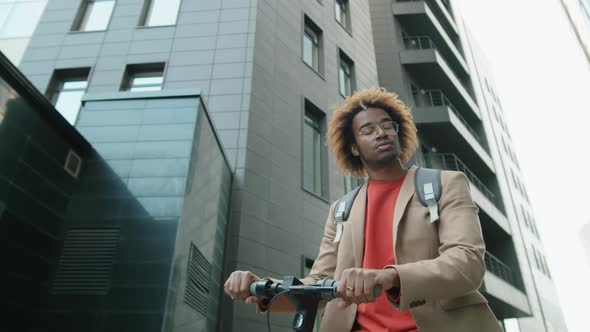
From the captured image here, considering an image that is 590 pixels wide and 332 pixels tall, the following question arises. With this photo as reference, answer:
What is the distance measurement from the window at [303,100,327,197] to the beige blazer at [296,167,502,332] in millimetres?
8658

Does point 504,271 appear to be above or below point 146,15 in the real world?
below

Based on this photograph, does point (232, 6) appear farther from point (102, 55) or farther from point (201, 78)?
point (102, 55)

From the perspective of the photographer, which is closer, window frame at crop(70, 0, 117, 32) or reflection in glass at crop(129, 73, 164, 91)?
reflection in glass at crop(129, 73, 164, 91)

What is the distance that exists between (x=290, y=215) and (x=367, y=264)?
7885 mm

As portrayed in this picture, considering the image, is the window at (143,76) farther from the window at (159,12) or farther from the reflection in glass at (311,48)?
the reflection in glass at (311,48)

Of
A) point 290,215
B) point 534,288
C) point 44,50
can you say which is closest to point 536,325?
point 534,288

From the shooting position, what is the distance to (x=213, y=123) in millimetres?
8672


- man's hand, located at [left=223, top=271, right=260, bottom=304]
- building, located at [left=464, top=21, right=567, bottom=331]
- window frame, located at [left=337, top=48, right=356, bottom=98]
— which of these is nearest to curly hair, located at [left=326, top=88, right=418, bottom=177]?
man's hand, located at [left=223, top=271, right=260, bottom=304]

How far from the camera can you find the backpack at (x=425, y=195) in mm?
2064

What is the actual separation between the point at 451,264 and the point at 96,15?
14.1m

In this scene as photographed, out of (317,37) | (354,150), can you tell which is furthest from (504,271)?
(354,150)

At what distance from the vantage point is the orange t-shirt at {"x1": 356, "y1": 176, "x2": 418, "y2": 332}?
6.34 ft

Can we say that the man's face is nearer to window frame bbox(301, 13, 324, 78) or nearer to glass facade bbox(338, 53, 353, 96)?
window frame bbox(301, 13, 324, 78)

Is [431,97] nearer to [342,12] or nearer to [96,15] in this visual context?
[342,12]
